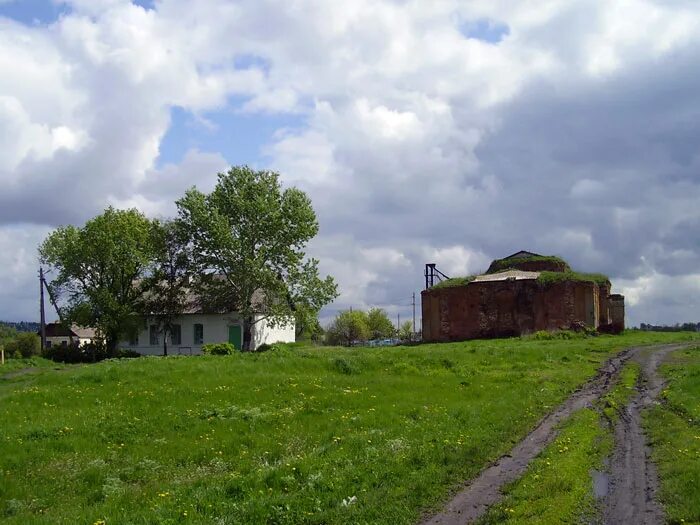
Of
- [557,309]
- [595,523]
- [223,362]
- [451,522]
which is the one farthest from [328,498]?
[557,309]

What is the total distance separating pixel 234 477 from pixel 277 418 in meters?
5.56

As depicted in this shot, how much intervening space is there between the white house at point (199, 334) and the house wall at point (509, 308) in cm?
1311

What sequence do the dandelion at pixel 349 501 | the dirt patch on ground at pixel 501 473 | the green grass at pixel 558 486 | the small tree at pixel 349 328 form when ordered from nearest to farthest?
1. the green grass at pixel 558 486
2. the dirt patch on ground at pixel 501 473
3. the dandelion at pixel 349 501
4. the small tree at pixel 349 328

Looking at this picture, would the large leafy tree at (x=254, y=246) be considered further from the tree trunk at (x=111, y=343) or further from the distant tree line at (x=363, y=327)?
the distant tree line at (x=363, y=327)

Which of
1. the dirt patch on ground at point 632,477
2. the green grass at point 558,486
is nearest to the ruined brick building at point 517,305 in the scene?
the dirt patch on ground at point 632,477

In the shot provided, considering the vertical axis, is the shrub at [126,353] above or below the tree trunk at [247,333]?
below

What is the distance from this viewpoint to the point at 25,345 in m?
54.7

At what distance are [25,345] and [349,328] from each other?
47.1m

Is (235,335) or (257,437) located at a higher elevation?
(235,335)

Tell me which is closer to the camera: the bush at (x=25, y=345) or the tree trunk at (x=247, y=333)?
the tree trunk at (x=247, y=333)

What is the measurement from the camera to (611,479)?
1089 cm

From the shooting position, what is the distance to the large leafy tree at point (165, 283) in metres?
51.3

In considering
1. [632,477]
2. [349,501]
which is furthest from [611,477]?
[349,501]

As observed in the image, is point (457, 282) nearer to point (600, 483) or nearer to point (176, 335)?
point (176, 335)
